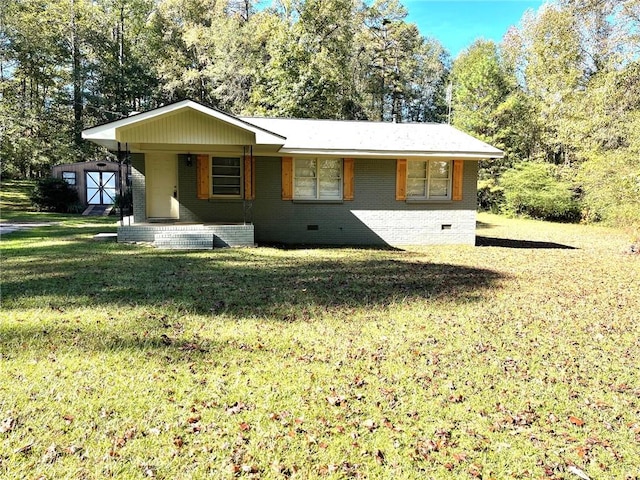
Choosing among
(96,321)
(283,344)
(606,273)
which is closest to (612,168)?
(606,273)

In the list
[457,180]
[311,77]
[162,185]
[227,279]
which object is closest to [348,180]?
[457,180]

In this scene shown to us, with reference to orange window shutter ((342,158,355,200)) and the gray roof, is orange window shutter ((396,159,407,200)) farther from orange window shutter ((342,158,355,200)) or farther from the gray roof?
orange window shutter ((342,158,355,200))

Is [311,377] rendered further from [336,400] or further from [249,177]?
[249,177]

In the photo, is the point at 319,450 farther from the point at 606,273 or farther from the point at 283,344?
the point at 606,273

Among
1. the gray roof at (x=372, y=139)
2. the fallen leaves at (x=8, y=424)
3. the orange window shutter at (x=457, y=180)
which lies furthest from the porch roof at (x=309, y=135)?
the fallen leaves at (x=8, y=424)

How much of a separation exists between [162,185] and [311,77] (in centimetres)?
1490

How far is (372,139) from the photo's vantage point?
12578 mm

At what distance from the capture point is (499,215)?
87.2 feet

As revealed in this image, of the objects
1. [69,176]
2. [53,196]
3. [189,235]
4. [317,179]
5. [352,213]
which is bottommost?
[189,235]

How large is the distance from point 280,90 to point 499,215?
15003 millimetres

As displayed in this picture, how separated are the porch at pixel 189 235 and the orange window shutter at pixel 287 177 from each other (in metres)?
1.57

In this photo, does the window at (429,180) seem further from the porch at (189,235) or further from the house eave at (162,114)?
the porch at (189,235)

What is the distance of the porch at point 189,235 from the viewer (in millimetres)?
10312

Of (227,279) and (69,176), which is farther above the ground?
(69,176)
